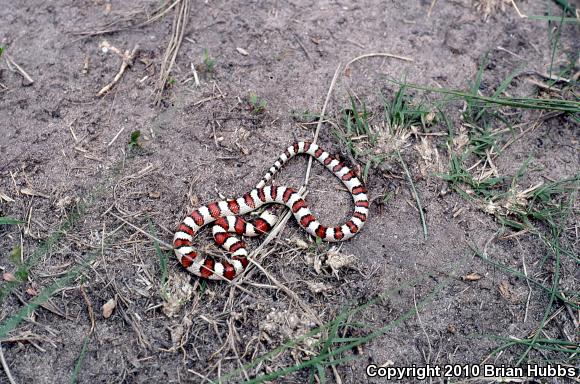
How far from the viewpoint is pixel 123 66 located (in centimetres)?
599

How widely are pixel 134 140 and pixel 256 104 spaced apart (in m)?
1.52

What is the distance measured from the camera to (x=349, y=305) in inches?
185

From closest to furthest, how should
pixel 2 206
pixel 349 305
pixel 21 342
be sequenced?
pixel 21 342
pixel 349 305
pixel 2 206

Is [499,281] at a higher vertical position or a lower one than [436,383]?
higher

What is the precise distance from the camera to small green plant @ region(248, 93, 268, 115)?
19.1 ft

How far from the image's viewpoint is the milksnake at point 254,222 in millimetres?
4781

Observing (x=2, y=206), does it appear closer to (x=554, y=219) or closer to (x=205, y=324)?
(x=205, y=324)

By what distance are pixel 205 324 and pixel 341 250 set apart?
1603 millimetres

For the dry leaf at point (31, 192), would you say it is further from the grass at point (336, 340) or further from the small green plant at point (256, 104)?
the grass at point (336, 340)

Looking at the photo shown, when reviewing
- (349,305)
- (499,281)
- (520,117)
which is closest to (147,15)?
(349,305)

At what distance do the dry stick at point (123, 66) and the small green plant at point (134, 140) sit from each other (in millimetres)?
807

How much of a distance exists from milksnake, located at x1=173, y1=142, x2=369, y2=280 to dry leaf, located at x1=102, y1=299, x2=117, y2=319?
735mm

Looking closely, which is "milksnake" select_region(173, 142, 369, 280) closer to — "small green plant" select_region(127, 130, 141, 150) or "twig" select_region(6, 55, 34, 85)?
"small green plant" select_region(127, 130, 141, 150)

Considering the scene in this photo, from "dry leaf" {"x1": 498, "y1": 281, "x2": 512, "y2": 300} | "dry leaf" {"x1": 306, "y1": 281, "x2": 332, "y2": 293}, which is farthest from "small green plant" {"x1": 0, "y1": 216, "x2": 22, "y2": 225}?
"dry leaf" {"x1": 498, "y1": 281, "x2": 512, "y2": 300}
